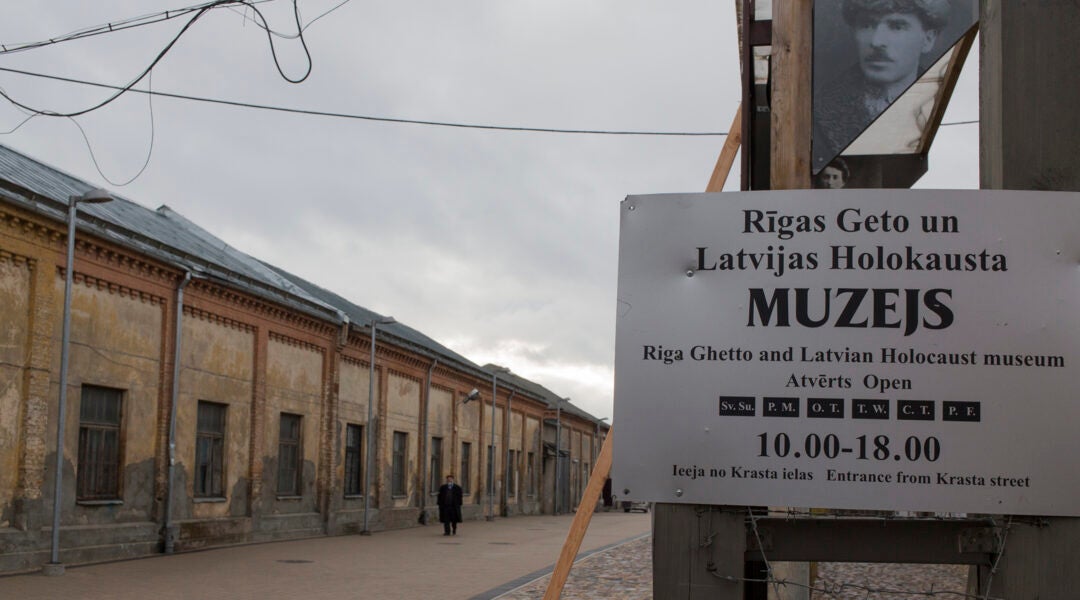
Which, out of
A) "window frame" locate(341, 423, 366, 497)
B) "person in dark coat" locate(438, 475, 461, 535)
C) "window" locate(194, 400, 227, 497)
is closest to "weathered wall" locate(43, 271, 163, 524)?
"window" locate(194, 400, 227, 497)

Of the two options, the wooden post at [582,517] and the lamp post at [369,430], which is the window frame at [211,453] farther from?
the wooden post at [582,517]

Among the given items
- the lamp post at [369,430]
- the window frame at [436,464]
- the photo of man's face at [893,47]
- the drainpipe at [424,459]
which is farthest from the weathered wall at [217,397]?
the photo of man's face at [893,47]

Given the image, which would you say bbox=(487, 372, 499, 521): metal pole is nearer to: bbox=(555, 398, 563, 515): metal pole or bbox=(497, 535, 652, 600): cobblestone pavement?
bbox=(555, 398, 563, 515): metal pole

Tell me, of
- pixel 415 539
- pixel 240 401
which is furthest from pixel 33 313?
pixel 415 539

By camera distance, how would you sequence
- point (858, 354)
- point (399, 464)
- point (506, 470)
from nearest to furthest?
point (858, 354) → point (399, 464) → point (506, 470)

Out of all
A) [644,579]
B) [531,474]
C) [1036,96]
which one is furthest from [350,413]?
[1036,96]

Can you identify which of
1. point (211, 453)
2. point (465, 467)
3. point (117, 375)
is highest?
point (117, 375)

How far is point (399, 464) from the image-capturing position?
32281 mm

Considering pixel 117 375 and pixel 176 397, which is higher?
pixel 117 375

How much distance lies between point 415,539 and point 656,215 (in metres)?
24.5

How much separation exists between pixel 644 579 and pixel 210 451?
9.64 meters

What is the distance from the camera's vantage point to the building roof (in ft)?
53.7

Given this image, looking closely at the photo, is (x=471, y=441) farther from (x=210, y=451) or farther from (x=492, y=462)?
(x=210, y=451)

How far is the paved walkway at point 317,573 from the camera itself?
1405 cm
